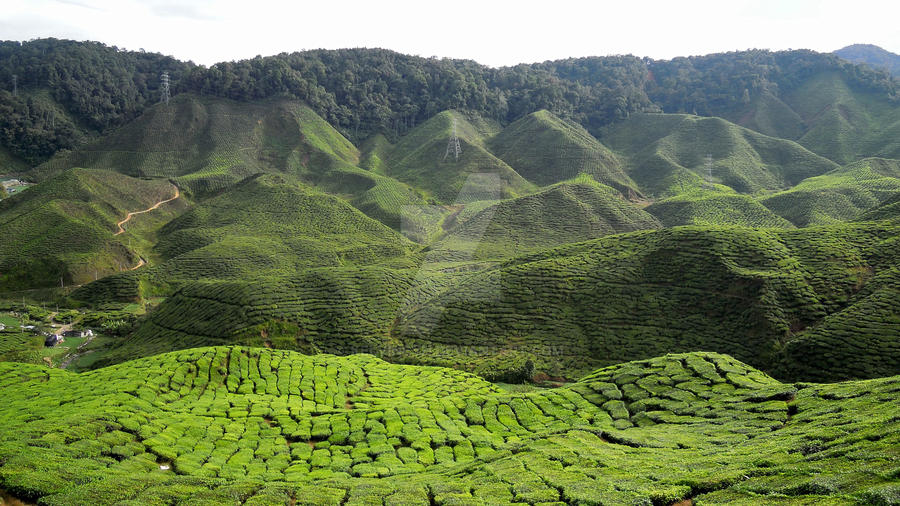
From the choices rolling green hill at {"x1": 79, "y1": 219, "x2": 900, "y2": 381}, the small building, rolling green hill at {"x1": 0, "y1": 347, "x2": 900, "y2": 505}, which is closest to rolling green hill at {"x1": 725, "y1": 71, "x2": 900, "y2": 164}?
rolling green hill at {"x1": 79, "y1": 219, "x2": 900, "y2": 381}

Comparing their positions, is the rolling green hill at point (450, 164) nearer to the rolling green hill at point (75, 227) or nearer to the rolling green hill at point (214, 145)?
the rolling green hill at point (214, 145)

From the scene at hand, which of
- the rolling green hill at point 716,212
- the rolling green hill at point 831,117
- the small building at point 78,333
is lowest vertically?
the small building at point 78,333

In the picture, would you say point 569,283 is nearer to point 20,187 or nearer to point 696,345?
point 696,345

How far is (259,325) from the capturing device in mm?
43906

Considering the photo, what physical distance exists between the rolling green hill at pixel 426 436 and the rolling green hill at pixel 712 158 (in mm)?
97293

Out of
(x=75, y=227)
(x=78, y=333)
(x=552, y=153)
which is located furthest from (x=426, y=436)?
(x=552, y=153)

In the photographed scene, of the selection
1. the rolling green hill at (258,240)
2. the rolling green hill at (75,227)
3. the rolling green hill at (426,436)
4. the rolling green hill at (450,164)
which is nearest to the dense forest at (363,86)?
the rolling green hill at (450,164)

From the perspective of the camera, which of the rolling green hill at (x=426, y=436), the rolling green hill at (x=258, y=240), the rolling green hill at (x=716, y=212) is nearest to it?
the rolling green hill at (x=426, y=436)

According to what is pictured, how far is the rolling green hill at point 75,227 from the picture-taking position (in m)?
66.5

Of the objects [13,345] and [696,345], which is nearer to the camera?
[696,345]

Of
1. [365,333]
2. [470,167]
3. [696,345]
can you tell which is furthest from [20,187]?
[696,345]

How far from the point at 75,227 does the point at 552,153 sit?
92895 mm

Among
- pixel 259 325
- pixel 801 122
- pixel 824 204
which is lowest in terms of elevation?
pixel 259 325

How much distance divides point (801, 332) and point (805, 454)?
25.3m
